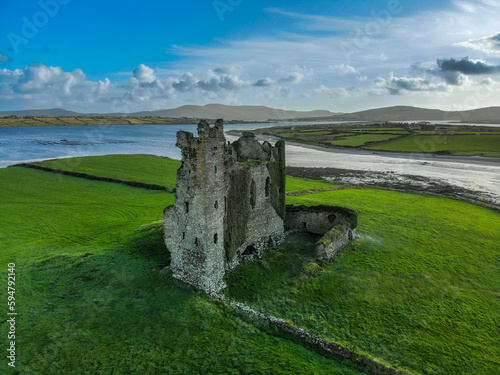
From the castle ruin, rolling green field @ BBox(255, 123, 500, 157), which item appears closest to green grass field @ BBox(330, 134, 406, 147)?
rolling green field @ BBox(255, 123, 500, 157)

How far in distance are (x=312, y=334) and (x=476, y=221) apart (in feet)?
82.5

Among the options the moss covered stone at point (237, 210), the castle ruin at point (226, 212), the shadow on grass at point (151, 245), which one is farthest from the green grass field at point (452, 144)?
the shadow on grass at point (151, 245)

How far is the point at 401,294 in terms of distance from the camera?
18.5m

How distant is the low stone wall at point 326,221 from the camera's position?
23969 mm

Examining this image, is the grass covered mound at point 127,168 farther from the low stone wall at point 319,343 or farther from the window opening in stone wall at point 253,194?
the low stone wall at point 319,343

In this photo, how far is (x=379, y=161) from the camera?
7538 centimetres

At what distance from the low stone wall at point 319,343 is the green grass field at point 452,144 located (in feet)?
263


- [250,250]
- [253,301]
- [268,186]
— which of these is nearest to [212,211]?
[253,301]

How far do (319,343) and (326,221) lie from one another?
44.1 feet

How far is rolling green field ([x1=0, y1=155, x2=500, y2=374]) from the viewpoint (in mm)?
13438

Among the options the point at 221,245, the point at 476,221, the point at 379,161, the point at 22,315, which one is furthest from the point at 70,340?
the point at 379,161

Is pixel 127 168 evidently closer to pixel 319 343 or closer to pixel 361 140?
pixel 319 343

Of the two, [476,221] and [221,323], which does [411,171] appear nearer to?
[476,221]

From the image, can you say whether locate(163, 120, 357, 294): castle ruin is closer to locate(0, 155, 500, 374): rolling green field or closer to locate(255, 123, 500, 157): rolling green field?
locate(0, 155, 500, 374): rolling green field
